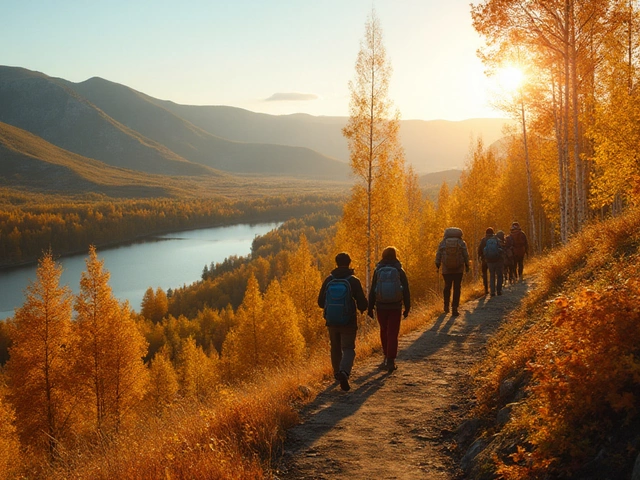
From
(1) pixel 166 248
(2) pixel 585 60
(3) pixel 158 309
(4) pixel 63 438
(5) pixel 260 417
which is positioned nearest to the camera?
(5) pixel 260 417

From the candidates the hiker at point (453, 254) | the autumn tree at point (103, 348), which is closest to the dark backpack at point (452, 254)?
the hiker at point (453, 254)

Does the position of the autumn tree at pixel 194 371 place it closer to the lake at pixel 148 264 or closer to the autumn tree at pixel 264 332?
the autumn tree at pixel 264 332

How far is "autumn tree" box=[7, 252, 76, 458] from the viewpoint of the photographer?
26.1 m

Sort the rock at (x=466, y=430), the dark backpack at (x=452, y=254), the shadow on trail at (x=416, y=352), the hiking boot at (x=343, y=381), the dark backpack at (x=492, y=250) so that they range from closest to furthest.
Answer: the rock at (x=466, y=430) < the shadow on trail at (x=416, y=352) < the hiking boot at (x=343, y=381) < the dark backpack at (x=452, y=254) < the dark backpack at (x=492, y=250)

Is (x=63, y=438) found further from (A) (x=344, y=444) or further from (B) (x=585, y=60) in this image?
(B) (x=585, y=60)

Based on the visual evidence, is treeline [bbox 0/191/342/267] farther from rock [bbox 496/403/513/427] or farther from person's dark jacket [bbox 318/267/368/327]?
rock [bbox 496/403/513/427]

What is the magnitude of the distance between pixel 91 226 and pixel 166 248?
30577mm

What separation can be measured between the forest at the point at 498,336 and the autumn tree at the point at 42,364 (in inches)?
3.6

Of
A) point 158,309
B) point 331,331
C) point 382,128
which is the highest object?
point 382,128

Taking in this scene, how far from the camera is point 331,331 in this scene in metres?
8.59

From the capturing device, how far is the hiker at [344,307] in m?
8.30

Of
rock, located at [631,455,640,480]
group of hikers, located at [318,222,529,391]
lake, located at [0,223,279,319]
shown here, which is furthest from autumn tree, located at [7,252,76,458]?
lake, located at [0,223,279,319]

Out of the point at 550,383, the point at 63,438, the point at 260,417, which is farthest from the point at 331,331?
the point at 63,438

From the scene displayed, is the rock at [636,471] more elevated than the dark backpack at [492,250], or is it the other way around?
the dark backpack at [492,250]
